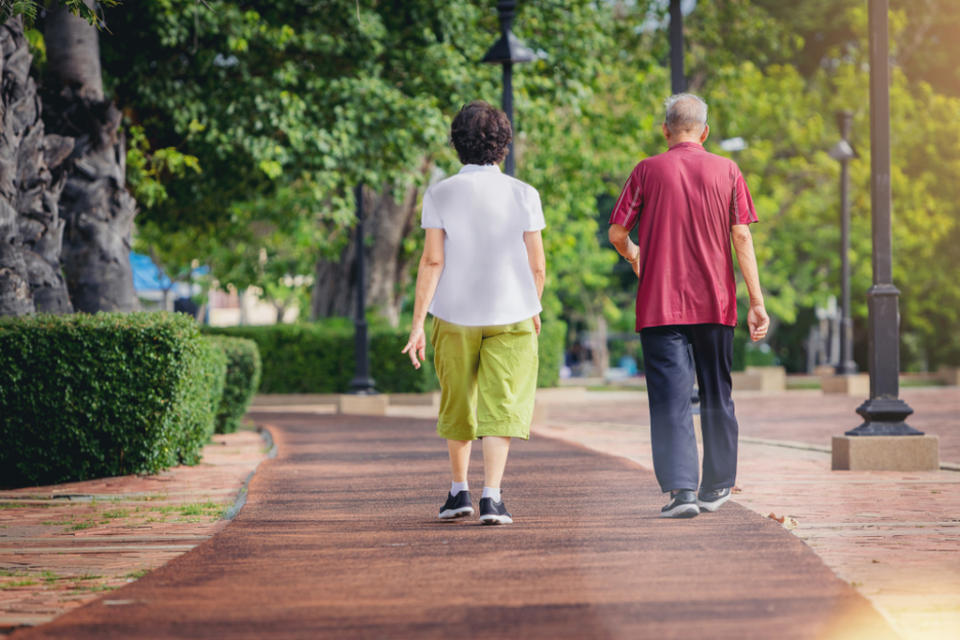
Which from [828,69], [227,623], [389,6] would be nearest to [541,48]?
[389,6]

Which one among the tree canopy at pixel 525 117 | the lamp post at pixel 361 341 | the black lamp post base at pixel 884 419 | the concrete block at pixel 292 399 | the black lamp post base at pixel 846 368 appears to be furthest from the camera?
the black lamp post base at pixel 846 368

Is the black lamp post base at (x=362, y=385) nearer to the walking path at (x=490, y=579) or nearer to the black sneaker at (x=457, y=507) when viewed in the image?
the walking path at (x=490, y=579)

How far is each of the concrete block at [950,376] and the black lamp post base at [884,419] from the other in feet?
78.8

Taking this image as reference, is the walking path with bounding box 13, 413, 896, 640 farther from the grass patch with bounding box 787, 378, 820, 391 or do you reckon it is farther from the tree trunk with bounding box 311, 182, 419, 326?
the grass patch with bounding box 787, 378, 820, 391

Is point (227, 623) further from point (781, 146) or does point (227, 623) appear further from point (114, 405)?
point (781, 146)

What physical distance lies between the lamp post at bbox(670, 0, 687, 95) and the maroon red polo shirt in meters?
6.10

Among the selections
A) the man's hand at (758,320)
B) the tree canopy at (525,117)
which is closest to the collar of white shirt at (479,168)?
the man's hand at (758,320)

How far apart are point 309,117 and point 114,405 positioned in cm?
773

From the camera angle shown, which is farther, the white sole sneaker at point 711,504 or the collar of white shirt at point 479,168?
the white sole sneaker at point 711,504

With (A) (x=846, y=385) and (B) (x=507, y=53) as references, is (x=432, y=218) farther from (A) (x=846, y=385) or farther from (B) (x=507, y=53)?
(A) (x=846, y=385)

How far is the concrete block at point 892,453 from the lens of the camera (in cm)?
973

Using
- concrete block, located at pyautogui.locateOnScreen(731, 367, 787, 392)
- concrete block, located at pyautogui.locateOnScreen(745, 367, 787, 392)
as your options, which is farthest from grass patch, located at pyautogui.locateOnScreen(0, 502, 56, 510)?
concrete block, located at pyautogui.locateOnScreen(745, 367, 787, 392)

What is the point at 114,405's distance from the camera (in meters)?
9.05

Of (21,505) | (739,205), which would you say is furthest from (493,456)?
(21,505)
